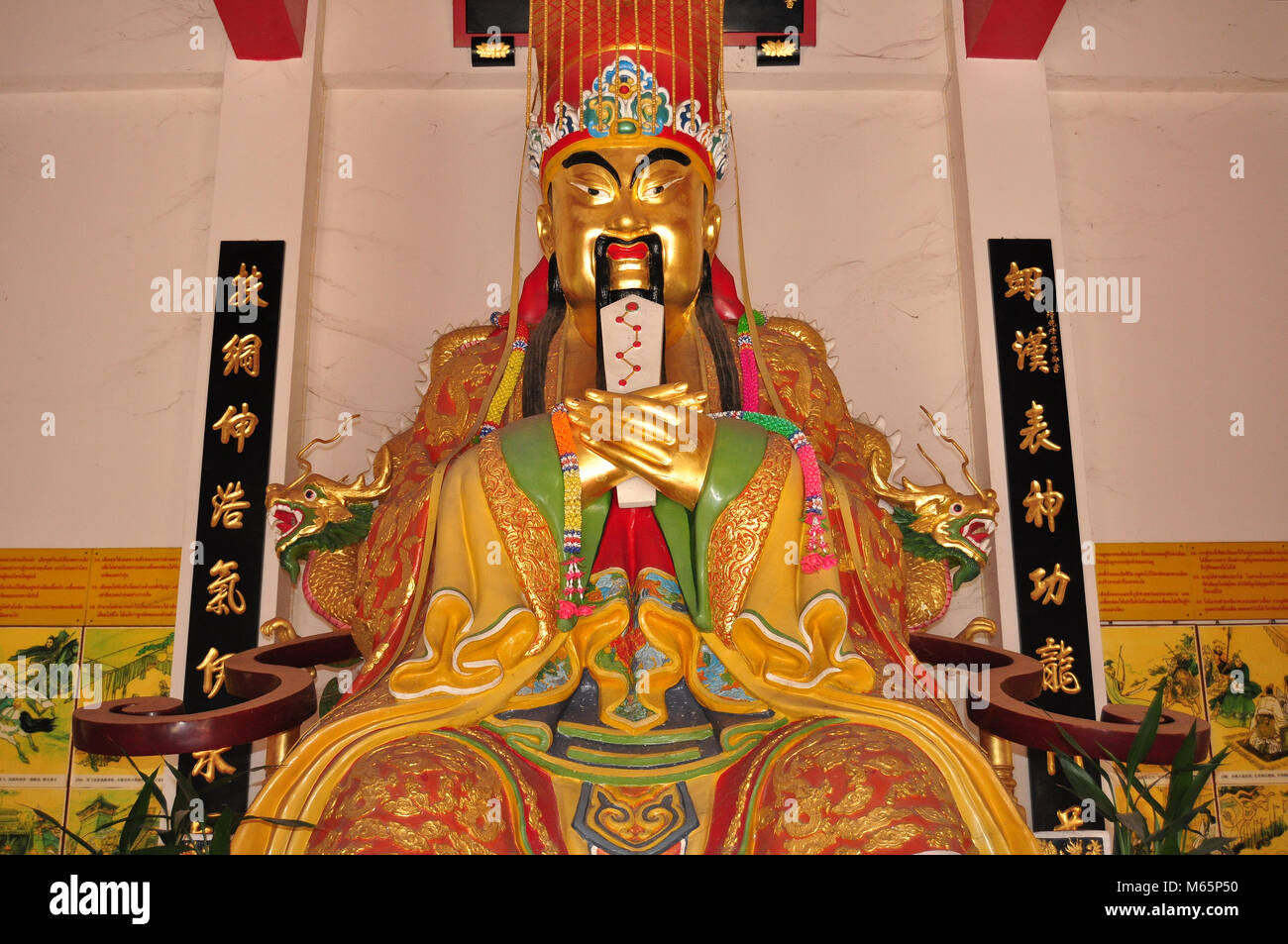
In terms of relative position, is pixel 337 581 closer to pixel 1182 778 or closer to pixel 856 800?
pixel 856 800

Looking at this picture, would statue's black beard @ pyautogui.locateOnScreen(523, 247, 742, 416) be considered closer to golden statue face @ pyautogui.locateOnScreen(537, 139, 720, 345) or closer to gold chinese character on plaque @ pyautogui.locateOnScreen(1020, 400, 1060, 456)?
golden statue face @ pyautogui.locateOnScreen(537, 139, 720, 345)

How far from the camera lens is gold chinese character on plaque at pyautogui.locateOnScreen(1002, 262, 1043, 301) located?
3.79 meters

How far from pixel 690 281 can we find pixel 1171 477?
1.94 metres

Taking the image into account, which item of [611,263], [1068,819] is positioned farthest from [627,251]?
[1068,819]

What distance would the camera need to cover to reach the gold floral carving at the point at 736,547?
2410 mm

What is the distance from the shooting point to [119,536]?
3820 mm

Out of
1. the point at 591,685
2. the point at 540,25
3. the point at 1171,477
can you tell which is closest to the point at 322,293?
the point at 540,25

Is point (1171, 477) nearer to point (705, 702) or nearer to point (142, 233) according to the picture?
point (705, 702)

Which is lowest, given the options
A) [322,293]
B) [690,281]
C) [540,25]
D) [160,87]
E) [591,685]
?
[591,685]

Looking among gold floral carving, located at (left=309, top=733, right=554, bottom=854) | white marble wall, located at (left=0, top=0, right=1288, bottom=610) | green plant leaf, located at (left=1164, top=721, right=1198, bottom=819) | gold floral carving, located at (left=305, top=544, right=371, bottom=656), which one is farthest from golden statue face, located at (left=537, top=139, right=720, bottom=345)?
green plant leaf, located at (left=1164, top=721, right=1198, bottom=819)

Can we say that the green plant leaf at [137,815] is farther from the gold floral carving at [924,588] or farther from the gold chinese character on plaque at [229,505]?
the gold floral carving at [924,588]

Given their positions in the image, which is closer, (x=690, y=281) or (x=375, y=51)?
(x=690, y=281)

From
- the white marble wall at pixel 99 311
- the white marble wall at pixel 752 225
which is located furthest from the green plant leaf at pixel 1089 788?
the white marble wall at pixel 99 311

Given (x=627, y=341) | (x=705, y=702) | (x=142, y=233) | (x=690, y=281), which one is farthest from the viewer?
(x=142, y=233)
